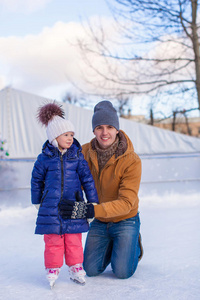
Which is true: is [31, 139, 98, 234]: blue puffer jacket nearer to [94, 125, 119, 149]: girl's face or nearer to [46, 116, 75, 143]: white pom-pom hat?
[46, 116, 75, 143]: white pom-pom hat

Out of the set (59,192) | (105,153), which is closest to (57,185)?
(59,192)

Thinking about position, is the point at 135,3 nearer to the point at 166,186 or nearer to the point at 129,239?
the point at 166,186

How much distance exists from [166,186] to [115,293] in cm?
461

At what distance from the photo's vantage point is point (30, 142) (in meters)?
5.75

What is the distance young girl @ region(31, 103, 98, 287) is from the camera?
1.90m

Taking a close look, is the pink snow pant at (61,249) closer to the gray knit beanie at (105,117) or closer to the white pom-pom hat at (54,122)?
the white pom-pom hat at (54,122)

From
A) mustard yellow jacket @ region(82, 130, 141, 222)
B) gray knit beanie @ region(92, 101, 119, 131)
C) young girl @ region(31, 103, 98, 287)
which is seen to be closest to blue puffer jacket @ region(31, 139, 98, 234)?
young girl @ region(31, 103, 98, 287)

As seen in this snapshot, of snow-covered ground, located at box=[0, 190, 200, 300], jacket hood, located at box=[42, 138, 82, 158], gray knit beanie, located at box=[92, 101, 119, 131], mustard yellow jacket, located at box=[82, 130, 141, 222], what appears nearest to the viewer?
snow-covered ground, located at box=[0, 190, 200, 300]

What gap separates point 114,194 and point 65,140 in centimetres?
51

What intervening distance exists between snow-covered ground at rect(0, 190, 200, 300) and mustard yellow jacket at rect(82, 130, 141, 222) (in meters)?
0.40

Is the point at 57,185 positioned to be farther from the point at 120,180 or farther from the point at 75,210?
the point at 120,180

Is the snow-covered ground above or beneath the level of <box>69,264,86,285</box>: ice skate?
beneath

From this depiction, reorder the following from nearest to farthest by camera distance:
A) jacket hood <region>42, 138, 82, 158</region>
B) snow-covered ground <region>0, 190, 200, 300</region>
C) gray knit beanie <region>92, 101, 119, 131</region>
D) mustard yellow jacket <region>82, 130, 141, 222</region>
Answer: snow-covered ground <region>0, 190, 200, 300</region> < jacket hood <region>42, 138, 82, 158</region> < mustard yellow jacket <region>82, 130, 141, 222</region> < gray knit beanie <region>92, 101, 119, 131</region>

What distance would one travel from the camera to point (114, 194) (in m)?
2.25
